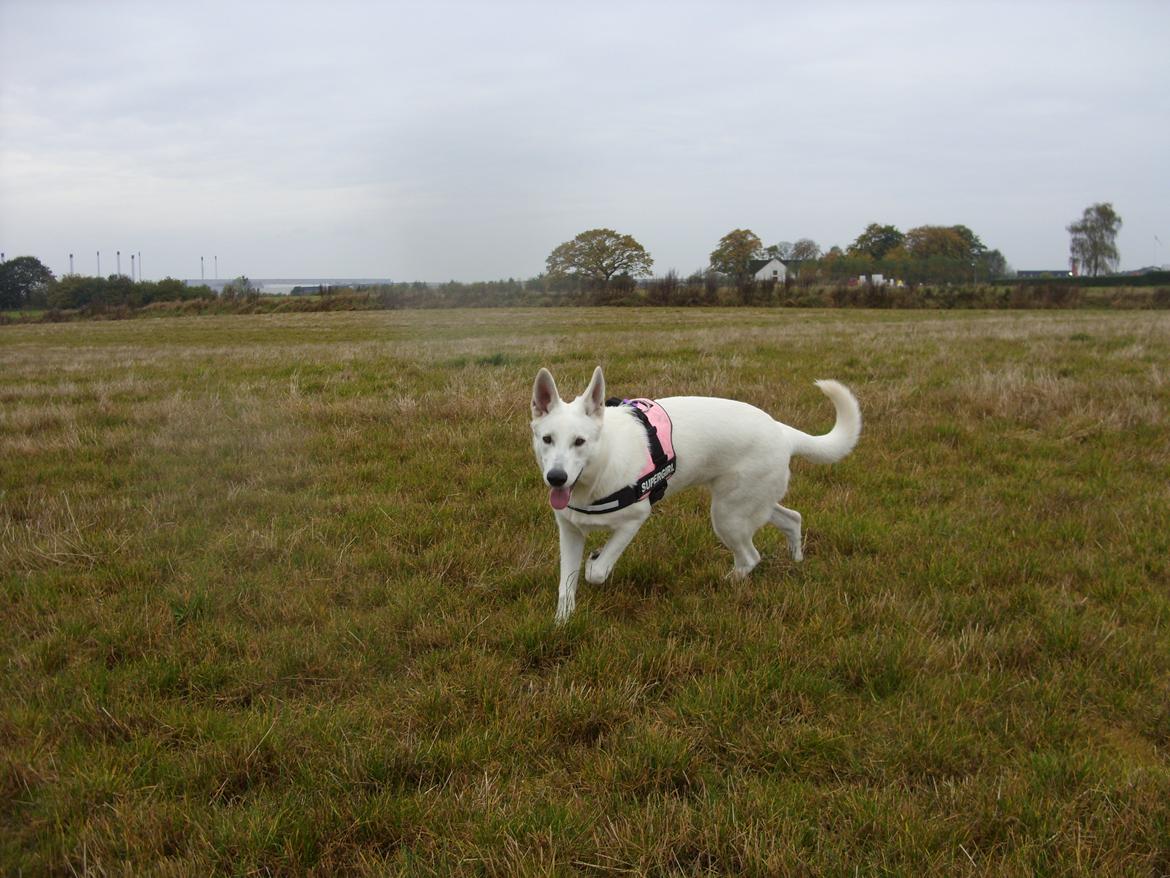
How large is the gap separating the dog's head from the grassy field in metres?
0.78

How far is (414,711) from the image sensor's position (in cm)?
313

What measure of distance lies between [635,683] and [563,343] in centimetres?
1479

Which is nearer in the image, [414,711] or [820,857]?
[820,857]

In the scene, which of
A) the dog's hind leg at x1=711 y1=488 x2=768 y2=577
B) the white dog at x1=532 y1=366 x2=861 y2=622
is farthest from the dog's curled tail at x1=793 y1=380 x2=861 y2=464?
the dog's hind leg at x1=711 y1=488 x2=768 y2=577

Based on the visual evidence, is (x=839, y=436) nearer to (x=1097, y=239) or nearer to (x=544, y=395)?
(x=544, y=395)

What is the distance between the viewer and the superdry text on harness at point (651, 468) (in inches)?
159

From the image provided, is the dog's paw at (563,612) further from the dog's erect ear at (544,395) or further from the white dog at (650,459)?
the dog's erect ear at (544,395)

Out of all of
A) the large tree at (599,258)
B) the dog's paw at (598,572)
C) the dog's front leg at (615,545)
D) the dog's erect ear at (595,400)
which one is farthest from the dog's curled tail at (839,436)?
the large tree at (599,258)

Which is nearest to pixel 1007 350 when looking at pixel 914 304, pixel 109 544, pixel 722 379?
pixel 722 379

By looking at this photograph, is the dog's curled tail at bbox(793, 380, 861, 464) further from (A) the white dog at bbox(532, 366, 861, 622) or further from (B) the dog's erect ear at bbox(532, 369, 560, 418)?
(B) the dog's erect ear at bbox(532, 369, 560, 418)

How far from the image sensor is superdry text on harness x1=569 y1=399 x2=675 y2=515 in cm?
404

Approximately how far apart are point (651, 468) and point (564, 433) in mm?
595

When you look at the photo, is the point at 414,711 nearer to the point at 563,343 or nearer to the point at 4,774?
the point at 4,774

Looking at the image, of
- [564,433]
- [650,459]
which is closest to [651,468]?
[650,459]
